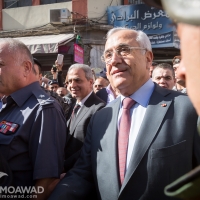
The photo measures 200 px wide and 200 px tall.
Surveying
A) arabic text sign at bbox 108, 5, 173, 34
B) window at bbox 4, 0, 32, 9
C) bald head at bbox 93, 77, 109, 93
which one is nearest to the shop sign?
arabic text sign at bbox 108, 5, 173, 34

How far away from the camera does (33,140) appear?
90.4 inches

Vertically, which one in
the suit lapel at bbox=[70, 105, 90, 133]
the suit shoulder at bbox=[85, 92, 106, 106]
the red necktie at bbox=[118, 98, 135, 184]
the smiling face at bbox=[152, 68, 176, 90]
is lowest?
the suit lapel at bbox=[70, 105, 90, 133]

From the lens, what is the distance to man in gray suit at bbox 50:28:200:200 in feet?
6.28

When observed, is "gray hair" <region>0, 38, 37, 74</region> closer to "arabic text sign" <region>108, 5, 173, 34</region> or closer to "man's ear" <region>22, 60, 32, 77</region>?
"man's ear" <region>22, 60, 32, 77</region>

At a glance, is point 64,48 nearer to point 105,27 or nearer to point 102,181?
point 105,27

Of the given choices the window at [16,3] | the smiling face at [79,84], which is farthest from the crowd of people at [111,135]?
the window at [16,3]

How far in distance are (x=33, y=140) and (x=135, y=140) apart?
0.70 metres

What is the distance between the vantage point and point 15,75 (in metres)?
2.51

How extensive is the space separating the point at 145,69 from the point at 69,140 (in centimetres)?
115

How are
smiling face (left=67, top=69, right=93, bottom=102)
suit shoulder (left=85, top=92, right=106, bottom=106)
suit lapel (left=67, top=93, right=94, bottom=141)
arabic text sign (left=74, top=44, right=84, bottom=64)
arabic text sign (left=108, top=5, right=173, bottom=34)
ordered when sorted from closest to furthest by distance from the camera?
suit lapel (left=67, top=93, right=94, bottom=141) → suit shoulder (left=85, top=92, right=106, bottom=106) → smiling face (left=67, top=69, right=93, bottom=102) → arabic text sign (left=74, top=44, right=84, bottom=64) → arabic text sign (left=108, top=5, right=173, bottom=34)

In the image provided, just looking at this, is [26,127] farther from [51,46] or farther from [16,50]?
[51,46]

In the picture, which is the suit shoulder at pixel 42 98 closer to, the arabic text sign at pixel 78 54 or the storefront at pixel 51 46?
the arabic text sign at pixel 78 54

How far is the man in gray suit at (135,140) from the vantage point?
6.28ft

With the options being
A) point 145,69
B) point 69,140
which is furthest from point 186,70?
point 69,140
